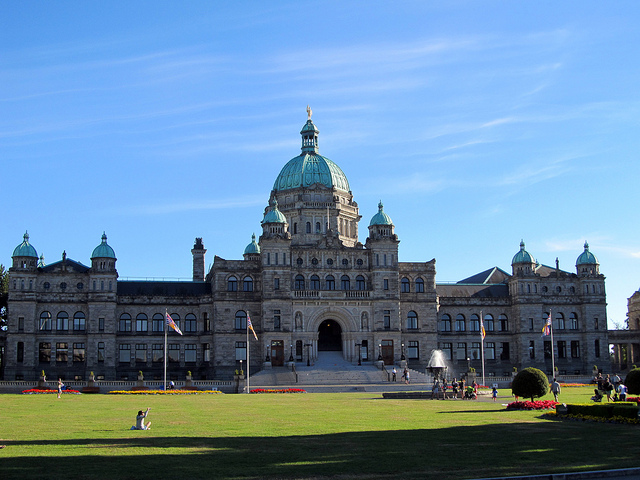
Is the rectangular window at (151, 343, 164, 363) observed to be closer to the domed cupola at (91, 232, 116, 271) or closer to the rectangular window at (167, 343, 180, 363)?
the rectangular window at (167, 343, 180, 363)

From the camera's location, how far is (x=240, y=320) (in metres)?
95.1

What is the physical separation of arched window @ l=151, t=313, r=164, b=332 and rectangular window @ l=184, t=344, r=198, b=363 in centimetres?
376

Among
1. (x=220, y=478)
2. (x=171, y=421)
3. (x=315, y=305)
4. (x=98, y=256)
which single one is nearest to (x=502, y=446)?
(x=220, y=478)

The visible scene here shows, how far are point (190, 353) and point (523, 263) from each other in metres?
43.0

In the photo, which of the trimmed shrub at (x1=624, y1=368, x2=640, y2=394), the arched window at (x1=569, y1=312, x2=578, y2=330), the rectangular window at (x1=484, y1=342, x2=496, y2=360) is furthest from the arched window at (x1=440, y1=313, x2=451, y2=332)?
the trimmed shrub at (x1=624, y1=368, x2=640, y2=394)

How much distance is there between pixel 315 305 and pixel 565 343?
110 feet

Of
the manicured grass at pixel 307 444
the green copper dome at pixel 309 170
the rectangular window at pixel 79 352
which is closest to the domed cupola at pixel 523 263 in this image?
the green copper dome at pixel 309 170

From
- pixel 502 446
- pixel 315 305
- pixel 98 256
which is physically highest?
pixel 98 256

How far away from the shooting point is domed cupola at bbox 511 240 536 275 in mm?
102000

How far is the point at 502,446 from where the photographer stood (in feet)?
92.8

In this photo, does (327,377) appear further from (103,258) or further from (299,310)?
(103,258)

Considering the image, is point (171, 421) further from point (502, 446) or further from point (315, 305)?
point (315, 305)

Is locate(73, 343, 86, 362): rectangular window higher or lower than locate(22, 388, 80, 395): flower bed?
higher

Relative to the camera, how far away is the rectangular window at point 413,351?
320 ft
